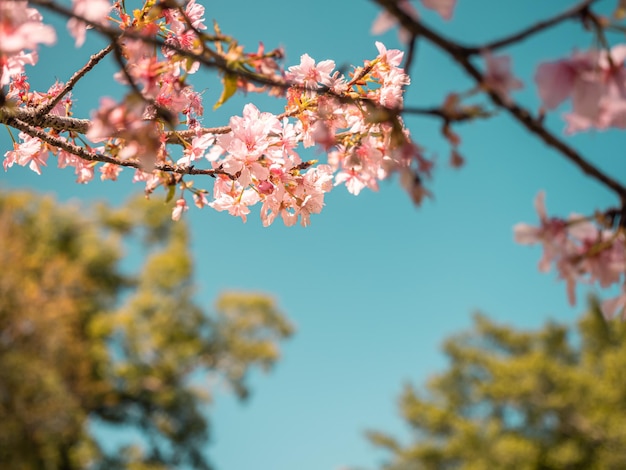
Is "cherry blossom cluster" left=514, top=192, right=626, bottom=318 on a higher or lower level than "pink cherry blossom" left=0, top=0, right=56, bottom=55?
lower

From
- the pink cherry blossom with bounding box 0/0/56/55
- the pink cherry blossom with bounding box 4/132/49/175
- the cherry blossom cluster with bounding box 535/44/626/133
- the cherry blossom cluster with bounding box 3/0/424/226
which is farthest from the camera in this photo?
the pink cherry blossom with bounding box 4/132/49/175

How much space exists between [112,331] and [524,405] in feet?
36.4

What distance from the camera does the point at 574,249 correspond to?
821 mm

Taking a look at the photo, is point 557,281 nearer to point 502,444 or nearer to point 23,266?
point 502,444

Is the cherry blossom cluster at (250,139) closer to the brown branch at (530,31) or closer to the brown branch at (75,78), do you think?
the brown branch at (75,78)

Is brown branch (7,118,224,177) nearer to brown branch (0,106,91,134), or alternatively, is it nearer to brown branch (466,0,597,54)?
brown branch (0,106,91,134)

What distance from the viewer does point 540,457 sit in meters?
13.7

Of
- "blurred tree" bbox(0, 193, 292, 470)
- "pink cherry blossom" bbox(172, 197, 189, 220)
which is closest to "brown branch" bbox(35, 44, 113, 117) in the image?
"pink cherry blossom" bbox(172, 197, 189, 220)

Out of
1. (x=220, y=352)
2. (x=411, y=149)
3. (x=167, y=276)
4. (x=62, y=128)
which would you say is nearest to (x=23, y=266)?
(x=167, y=276)

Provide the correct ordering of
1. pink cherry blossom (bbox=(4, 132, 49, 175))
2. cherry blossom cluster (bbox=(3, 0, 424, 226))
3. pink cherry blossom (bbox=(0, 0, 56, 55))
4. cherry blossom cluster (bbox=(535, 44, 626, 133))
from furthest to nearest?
pink cherry blossom (bbox=(4, 132, 49, 175)) < cherry blossom cluster (bbox=(3, 0, 424, 226)) < pink cherry blossom (bbox=(0, 0, 56, 55)) < cherry blossom cluster (bbox=(535, 44, 626, 133))

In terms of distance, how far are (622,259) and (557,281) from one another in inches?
3.4

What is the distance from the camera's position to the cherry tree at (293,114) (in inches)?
25.3

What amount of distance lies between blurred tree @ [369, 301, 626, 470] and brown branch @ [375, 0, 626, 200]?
43.5 ft

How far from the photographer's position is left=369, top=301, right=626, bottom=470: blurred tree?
12.7 metres
